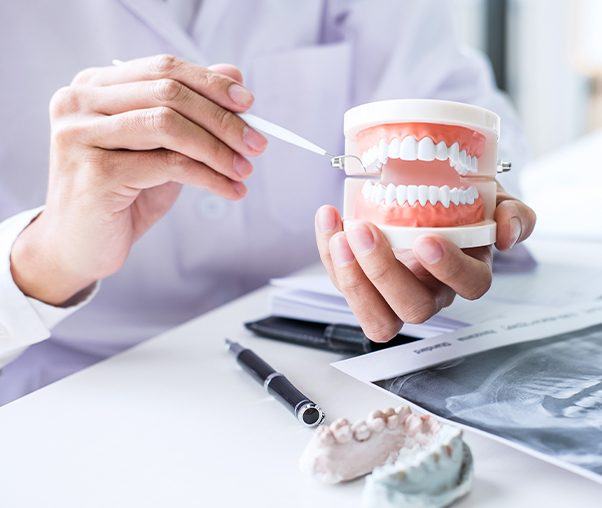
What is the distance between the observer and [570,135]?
460cm

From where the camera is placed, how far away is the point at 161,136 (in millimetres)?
604

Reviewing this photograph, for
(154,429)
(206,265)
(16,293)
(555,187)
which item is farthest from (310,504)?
(555,187)

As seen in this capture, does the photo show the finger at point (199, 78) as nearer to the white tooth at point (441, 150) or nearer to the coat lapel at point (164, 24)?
the white tooth at point (441, 150)

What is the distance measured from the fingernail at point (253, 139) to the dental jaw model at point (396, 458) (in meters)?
0.31

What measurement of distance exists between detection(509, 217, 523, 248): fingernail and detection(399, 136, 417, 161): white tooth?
13 centimetres

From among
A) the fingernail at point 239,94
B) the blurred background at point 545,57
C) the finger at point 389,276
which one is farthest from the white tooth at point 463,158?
the blurred background at point 545,57

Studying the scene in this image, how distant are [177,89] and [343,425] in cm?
36

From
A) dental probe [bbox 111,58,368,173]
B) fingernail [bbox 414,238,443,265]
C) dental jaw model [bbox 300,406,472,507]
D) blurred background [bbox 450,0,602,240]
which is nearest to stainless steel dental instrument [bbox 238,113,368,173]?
dental probe [bbox 111,58,368,173]

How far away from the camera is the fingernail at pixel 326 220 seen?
59 centimetres

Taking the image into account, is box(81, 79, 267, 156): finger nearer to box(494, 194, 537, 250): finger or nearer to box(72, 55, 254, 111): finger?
box(72, 55, 254, 111): finger

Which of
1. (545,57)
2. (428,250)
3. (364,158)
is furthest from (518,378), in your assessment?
(545,57)

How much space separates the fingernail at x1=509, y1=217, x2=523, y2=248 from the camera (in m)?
0.60

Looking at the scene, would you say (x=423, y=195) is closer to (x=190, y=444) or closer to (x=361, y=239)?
(x=361, y=239)

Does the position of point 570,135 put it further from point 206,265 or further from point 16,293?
point 16,293
